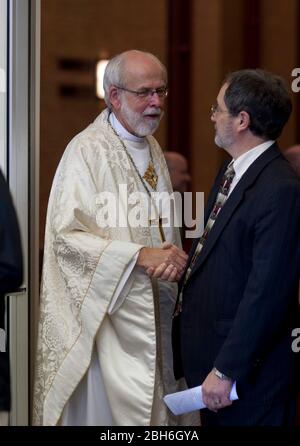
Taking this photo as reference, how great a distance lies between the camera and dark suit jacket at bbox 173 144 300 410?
10.6ft

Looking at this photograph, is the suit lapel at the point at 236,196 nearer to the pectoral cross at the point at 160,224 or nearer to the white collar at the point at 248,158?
the white collar at the point at 248,158

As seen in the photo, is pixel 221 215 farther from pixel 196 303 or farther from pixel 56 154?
pixel 56 154

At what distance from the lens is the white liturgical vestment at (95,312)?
3.63 metres

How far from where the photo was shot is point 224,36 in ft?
21.4

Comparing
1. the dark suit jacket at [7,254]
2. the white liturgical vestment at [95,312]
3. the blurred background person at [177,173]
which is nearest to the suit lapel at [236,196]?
the white liturgical vestment at [95,312]

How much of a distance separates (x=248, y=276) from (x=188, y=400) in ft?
1.48

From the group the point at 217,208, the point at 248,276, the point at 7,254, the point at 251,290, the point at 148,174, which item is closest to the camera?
the point at 7,254

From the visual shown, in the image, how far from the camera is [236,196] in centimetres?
337

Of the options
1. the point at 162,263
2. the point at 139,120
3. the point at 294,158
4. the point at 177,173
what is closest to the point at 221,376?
the point at 162,263

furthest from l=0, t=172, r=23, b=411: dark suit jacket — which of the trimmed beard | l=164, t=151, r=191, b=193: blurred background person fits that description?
l=164, t=151, r=191, b=193: blurred background person

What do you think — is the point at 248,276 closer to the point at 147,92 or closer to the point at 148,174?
the point at 148,174

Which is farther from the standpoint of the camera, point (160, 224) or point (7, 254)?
point (160, 224)
